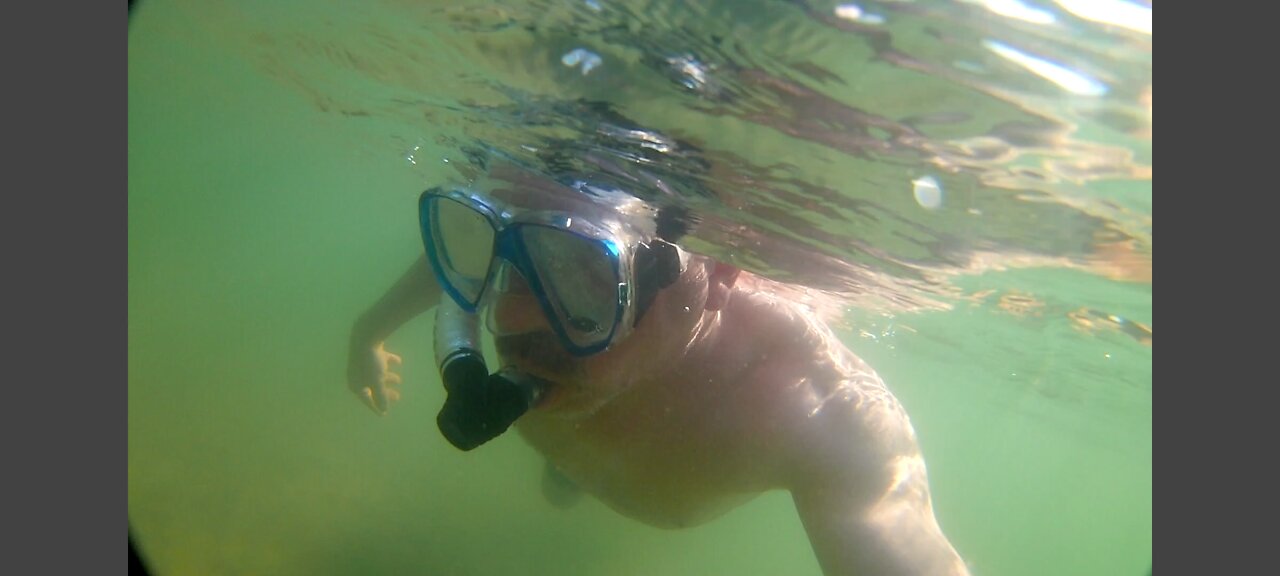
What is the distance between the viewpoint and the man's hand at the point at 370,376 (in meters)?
6.64

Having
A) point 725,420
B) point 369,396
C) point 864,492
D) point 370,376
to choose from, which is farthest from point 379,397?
point 864,492

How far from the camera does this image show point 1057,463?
49562 millimetres

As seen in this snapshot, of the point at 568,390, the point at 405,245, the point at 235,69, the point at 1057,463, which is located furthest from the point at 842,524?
the point at 1057,463

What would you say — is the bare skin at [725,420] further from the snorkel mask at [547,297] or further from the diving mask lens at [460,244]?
the diving mask lens at [460,244]

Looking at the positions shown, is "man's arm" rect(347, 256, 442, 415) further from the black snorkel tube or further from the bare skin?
the black snorkel tube

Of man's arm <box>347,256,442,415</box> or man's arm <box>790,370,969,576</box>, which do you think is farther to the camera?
man's arm <box>347,256,442,415</box>

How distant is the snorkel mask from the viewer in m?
3.63

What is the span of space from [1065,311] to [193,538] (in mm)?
12611

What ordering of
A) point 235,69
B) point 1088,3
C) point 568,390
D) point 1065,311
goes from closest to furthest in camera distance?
point 1088,3 < point 568,390 < point 1065,311 < point 235,69

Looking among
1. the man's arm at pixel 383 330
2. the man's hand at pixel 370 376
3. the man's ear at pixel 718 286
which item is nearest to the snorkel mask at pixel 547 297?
the man's ear at pixel 718 286

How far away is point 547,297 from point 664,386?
3.68 ft

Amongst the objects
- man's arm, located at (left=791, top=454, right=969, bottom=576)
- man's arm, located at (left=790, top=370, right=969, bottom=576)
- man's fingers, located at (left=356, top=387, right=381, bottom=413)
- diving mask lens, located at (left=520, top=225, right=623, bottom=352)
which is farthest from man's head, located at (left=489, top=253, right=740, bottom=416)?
man's fingers, located at (left=356, top=387, right=381, bottom=413)

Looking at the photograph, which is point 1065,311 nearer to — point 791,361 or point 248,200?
point 791,361

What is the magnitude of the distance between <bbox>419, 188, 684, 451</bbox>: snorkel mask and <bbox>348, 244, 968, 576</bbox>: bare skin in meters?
0.17
